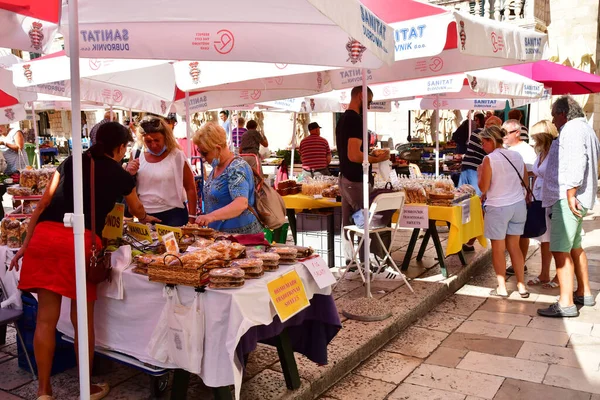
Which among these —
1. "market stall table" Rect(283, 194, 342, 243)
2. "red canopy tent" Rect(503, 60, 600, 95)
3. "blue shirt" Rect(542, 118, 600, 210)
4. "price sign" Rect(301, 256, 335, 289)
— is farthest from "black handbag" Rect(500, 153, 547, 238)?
"price sign" Rect(301, 256, 335, 289)

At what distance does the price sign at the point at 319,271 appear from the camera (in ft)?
11.8

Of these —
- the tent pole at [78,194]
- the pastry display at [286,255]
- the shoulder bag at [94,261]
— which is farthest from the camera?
the pastry display at [286,255]

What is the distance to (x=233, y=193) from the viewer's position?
4.01m

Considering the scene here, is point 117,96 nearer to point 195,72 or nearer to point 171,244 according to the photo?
point 195,72

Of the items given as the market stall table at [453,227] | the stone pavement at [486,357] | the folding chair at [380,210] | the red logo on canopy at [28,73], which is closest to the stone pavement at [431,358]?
the stone pavement at [486,357]

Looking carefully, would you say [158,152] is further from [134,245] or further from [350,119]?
[350,119]

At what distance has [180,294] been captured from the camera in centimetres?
317

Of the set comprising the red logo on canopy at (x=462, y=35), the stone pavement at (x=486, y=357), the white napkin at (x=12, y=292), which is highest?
the red logo on canopy at (x=462, y=35)

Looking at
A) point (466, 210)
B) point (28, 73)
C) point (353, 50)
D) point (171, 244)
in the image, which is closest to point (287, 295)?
point (171, 244)

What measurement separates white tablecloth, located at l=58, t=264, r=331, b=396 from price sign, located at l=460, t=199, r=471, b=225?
323 cm

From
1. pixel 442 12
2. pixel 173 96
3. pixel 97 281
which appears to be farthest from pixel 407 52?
pixel 173 96

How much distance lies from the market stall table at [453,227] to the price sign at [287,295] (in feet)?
10.6

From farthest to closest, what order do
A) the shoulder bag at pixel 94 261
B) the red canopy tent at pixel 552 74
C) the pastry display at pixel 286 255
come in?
the red canopy tent at pixel 552 74, the pastry display at pixel 286 255, the shoulder bag at pixel 94 261

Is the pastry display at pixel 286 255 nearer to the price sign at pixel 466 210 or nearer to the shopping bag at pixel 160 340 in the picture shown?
the shopping bag at pixel 160 340
